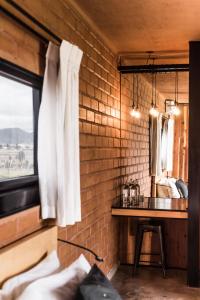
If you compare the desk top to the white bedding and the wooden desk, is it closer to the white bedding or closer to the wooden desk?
the wooden desk

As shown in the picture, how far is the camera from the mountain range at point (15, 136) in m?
2.31

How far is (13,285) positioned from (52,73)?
1316 millimetres

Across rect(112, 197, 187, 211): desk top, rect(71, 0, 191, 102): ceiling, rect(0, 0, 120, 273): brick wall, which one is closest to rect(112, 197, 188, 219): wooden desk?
rect(112, 197, 187, 211): desk top

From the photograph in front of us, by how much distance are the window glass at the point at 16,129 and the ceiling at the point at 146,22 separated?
1190mm

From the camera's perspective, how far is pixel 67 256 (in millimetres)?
3230

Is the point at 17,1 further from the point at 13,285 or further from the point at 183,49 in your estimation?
the point at 183,49

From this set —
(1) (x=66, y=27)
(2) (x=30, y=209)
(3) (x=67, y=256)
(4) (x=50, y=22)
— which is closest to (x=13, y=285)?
(2) (x=30, y=209)

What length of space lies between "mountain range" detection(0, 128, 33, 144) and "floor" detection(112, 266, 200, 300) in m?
2.20

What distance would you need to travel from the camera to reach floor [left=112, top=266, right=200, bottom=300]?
13.8 ft

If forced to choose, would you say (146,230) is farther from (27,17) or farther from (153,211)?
(27,17)

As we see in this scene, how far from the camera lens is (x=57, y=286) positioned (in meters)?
2.08

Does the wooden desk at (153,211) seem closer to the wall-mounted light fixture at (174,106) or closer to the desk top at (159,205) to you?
the desk top at (159,205)

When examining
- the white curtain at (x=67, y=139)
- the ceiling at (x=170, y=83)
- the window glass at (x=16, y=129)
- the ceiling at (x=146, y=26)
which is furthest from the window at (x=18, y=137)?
the ceiling at (x=170, y=83)

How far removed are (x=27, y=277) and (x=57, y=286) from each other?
0.16 m
